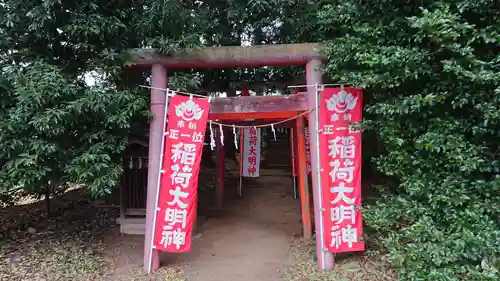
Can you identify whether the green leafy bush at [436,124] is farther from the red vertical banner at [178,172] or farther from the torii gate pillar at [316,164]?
the red vertical banner at [178,172]

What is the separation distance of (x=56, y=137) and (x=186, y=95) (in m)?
2.06

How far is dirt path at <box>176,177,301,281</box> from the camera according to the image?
5.63 m

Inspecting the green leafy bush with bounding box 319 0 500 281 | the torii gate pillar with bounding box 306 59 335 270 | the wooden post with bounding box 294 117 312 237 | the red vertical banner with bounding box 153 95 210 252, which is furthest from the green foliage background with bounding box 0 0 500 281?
the wooden post with bounding box 294 117 312 237

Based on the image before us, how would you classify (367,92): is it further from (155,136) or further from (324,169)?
(155,136)

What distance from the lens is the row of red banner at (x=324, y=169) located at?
5121 mm

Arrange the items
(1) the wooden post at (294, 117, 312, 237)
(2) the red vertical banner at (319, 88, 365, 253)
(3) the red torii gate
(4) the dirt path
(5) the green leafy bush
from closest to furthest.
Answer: (5) the green leafy bush → (2) the red vertical banner at (319, 88, 365, 253) → (3) the red torii gate → (4) the dirt path → (1) the wooden post at (294, 117, 312, 237)

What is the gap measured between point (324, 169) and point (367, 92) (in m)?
1.45

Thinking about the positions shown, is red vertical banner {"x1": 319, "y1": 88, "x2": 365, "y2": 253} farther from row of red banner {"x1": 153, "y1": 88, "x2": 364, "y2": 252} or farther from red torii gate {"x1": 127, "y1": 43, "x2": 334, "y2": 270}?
red torii gate {"x1": 127, "y1": 43, "x2": 334, "y2": 270}

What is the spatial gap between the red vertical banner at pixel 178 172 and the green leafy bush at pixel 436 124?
2.35 metres

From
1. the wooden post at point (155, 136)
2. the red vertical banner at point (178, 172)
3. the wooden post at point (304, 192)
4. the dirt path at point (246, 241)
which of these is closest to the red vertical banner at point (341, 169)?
the dirt path at point (246, 241)

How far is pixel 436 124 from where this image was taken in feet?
13.0

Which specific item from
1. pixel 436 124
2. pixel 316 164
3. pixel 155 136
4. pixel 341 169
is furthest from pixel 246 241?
pixel 436 124

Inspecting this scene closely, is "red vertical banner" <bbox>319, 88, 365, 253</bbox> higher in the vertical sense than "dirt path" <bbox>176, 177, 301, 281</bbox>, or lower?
higher

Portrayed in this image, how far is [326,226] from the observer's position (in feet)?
16.8
